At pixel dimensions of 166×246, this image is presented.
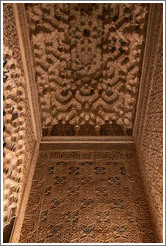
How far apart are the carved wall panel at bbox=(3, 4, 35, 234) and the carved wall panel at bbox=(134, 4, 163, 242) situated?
3.88ft

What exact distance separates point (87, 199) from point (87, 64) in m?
1.40

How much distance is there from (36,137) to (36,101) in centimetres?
40

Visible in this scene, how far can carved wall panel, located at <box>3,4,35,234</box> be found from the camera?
72.6 inches

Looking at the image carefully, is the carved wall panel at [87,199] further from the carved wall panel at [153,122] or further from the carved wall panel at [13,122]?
the carved wall panel at [13,122]

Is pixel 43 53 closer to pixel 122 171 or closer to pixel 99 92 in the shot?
pixel 99 92

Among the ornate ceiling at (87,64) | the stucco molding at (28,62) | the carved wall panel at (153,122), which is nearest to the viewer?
the carved wall panel at (153,122)

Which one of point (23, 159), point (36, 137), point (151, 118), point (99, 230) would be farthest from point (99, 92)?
point (99, 230)

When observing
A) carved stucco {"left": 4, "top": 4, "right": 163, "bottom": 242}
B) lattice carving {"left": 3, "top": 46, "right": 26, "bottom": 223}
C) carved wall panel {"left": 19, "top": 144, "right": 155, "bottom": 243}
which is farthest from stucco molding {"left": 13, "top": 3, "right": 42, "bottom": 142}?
carved wall panel {"left": 19, "top": 144, "right": 155, "bottom": 243}

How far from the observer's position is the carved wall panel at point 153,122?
198 centimetres

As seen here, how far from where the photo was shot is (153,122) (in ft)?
7.22

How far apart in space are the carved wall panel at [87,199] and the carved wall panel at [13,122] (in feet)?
0.78

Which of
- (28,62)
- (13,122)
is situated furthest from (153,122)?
(28,62)

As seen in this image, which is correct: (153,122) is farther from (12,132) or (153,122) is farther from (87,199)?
(12,132)

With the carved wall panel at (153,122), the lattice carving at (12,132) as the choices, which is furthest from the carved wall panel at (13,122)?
the carved wall panel at (153,122)
